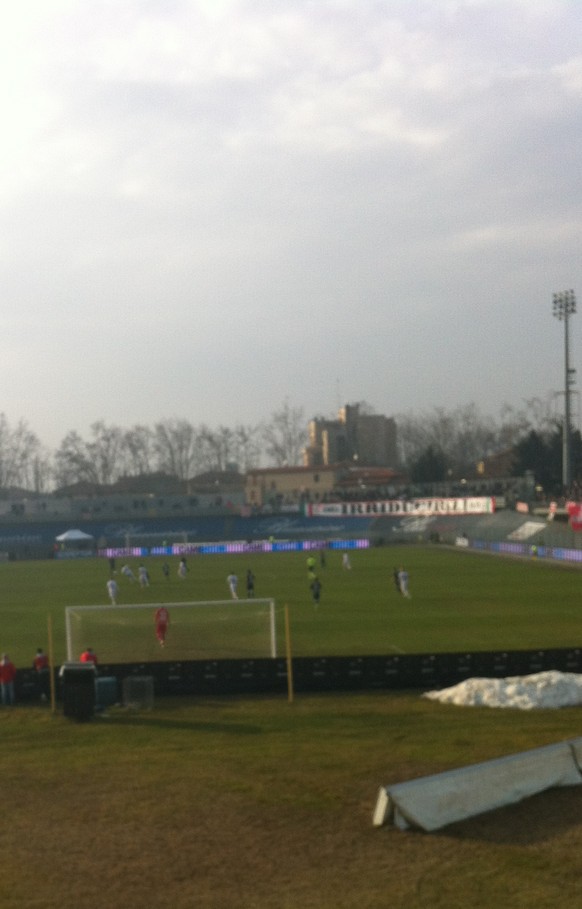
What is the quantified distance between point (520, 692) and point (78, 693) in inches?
361

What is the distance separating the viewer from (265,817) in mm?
15125

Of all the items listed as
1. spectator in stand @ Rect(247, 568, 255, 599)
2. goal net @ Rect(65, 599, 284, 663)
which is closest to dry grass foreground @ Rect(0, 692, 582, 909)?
goal net @ Rect(65, 599, 284, 663)

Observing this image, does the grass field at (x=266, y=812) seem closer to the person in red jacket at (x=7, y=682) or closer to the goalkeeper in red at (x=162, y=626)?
the person in red jacket at (x=7, y=682)

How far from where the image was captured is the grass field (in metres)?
12.2

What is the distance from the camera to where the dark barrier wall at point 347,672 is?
981 inches

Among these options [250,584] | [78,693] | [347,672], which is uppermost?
[78,693]

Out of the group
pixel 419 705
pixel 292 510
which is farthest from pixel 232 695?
pixel 292 510

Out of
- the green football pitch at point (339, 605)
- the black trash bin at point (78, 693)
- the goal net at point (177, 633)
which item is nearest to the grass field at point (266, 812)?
the black trash bin at point (78, 693)

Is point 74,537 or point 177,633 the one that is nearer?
point 177,633

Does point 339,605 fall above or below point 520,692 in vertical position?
below

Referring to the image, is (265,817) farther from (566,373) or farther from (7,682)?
(566,373)

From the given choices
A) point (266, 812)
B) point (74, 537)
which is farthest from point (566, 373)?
point (266, 812)

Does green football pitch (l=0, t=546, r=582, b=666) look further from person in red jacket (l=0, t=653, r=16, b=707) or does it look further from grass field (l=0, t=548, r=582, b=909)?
grass field (l=0, t=548, r=582, b=909)

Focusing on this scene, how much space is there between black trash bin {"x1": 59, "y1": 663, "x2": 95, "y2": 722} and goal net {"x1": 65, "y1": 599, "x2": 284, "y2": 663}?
4.90 m
